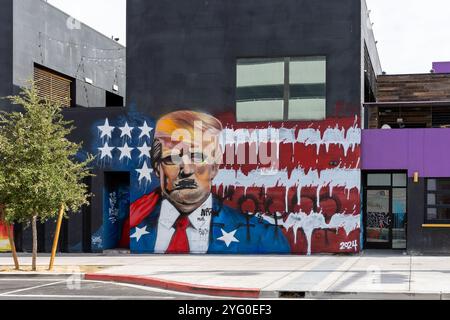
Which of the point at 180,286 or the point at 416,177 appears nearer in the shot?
the point at 180,286

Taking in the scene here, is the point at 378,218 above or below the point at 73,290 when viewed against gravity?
above

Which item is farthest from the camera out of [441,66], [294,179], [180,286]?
[441,66]

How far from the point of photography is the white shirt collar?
21.6m

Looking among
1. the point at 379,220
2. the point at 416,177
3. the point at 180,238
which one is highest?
the point at 416,177

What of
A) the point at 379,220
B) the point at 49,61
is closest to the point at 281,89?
the point at 379,220

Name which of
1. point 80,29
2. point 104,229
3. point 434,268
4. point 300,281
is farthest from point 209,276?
point 80,29

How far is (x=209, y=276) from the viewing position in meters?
14.5

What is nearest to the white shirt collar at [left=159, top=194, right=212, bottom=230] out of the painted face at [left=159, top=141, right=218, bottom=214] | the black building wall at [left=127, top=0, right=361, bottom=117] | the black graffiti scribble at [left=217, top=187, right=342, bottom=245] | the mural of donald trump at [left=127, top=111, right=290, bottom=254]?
the mural of donald trump at [left=127, top=111, right=290, bottom=254]

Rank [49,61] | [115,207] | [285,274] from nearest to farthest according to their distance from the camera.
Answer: [285,274], [115,207], [49,61]

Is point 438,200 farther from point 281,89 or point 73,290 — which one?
point 73,290

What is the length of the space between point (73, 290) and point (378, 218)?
12.3 metres

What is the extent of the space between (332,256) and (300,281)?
724cm

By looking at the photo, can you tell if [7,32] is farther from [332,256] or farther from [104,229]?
[332,256]

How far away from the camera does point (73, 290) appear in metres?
13.1
